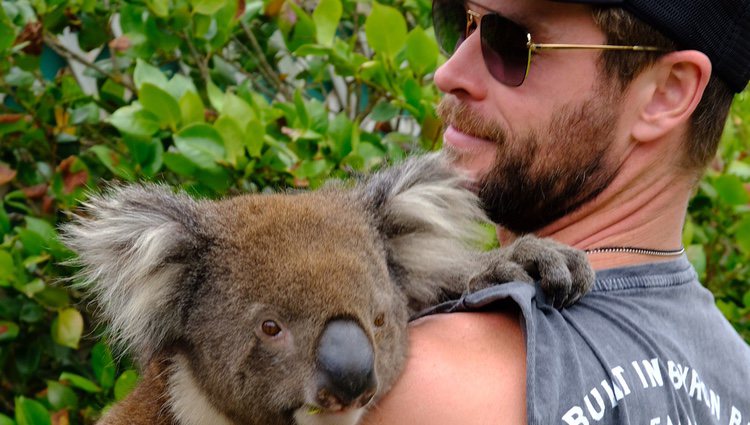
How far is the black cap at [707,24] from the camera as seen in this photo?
1992 mm

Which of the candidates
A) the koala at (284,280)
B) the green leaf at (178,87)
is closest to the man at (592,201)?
the koala at (284,280)

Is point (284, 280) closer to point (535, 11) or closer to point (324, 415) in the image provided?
point (324, 415)

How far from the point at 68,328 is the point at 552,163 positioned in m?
1.82

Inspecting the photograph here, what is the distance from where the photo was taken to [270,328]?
1871 millimetres

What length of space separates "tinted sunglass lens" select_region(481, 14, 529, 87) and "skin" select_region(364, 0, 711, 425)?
0.02 m

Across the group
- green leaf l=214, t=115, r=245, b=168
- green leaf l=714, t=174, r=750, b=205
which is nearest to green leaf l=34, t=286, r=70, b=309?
green leaf l=214, t=115, r=245, b=168

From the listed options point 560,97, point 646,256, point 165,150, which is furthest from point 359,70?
point 646,256

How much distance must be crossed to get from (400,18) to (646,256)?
115 cm

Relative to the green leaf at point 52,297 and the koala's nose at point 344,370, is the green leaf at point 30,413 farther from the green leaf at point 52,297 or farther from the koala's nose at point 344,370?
the koala's nose at point 344,370

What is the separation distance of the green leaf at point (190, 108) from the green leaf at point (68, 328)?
841mm

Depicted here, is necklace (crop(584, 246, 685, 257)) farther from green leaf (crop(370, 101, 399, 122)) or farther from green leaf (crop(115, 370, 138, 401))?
green leaf (crop(115, 370, 138, 401))

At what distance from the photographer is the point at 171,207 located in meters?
2.02

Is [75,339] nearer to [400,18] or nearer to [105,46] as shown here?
[105,46]

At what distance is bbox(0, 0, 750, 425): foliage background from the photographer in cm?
274
